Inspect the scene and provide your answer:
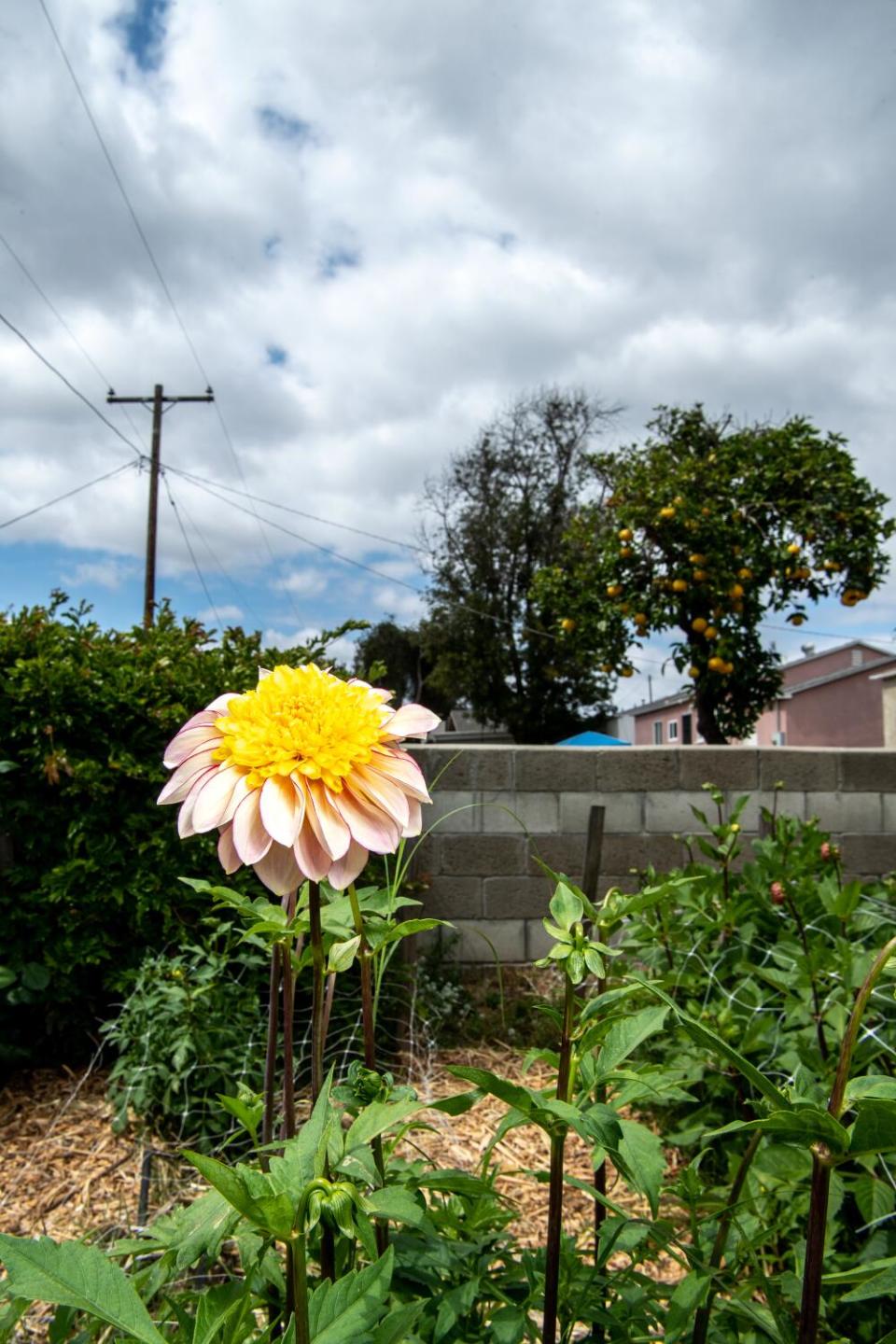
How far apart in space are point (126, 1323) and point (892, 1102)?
1.75ft

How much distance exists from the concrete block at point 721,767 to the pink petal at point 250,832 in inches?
142

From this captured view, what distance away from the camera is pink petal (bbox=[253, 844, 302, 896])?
77 centimetres

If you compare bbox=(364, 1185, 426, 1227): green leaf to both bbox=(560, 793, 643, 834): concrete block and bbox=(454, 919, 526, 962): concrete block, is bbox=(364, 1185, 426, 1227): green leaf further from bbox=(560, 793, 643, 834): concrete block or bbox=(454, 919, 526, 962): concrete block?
bbox=(560, 793, 643, 834): concrete block

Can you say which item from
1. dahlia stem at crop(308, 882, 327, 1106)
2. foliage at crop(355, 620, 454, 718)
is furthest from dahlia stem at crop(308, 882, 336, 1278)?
foliage at crop(355, 620, 454, 718)

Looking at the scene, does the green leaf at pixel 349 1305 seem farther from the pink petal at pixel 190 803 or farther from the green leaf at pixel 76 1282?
the pink petal at pixel 190 803

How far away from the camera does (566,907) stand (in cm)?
83

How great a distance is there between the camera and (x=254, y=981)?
112 inches

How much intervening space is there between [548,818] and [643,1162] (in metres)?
3.28

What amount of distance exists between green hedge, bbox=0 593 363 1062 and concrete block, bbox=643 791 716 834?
186cm

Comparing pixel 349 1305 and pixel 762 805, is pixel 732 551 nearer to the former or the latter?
pixel 762 805

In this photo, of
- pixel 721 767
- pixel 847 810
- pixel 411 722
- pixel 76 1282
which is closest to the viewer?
pixel 76 1282

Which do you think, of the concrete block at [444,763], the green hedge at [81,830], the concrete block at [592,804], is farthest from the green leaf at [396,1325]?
the concrete block at [592,804]

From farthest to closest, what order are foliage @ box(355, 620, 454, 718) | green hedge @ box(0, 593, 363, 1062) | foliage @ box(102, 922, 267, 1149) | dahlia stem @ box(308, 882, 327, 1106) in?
foliage @ box(355, 620, 454, 718), green hedge @ box(0, 593, 363, 1062), foliage @ box(102, 922, 267, 1149), dahlia stem @ box(308, 882, 327, 1106)

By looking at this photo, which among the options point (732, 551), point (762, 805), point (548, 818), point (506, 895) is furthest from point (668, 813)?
point (732, 551)
